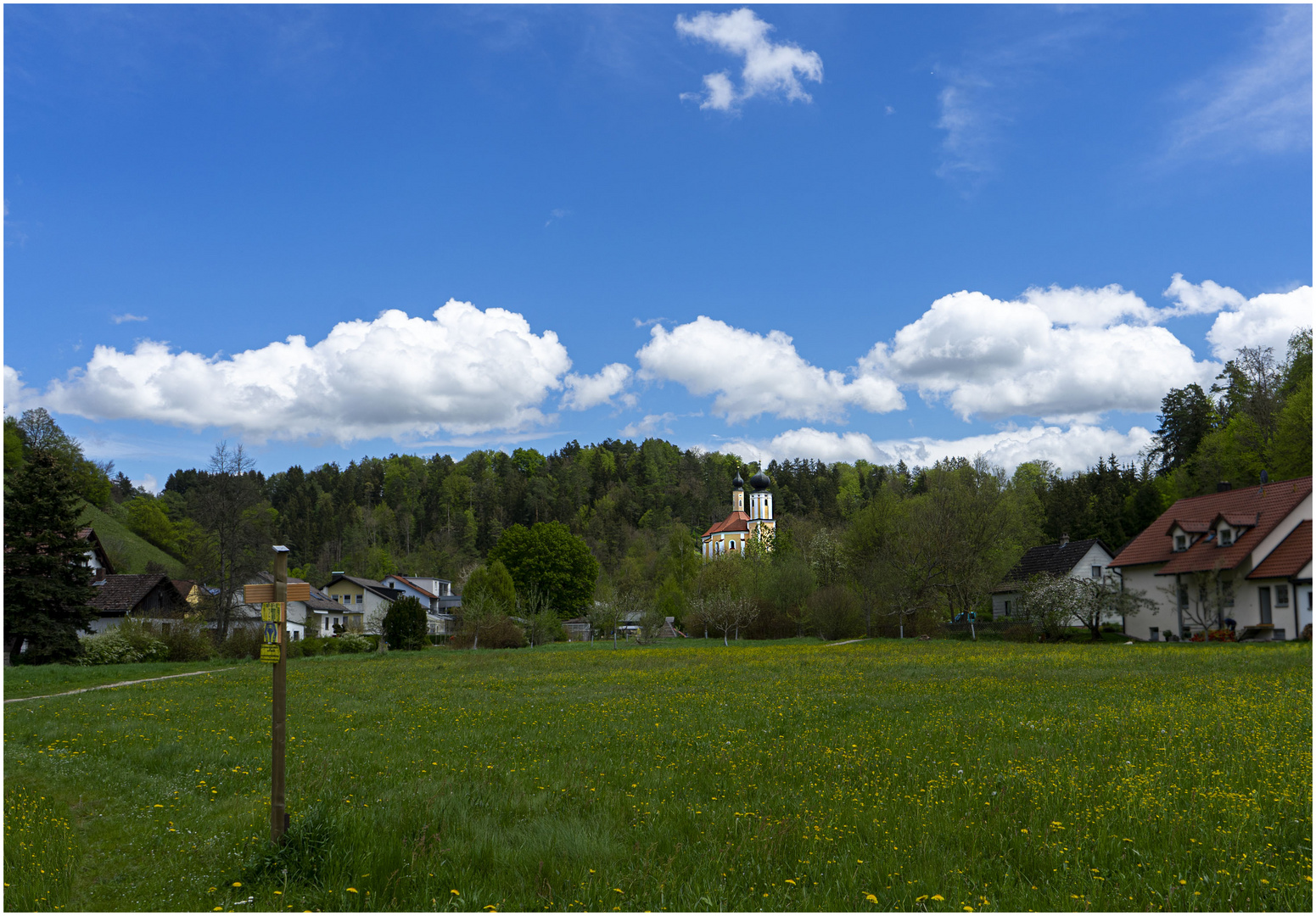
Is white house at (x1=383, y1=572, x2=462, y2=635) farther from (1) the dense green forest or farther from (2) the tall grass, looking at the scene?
(2) the tall grass

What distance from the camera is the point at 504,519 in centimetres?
14050

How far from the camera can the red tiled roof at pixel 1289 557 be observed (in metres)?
37.2

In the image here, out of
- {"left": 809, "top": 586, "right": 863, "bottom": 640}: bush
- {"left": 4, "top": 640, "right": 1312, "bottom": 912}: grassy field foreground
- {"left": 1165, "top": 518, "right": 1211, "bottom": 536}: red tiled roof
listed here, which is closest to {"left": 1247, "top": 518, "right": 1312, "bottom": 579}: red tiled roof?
{"left": 1165, "top": 518, "right": 1211, "bottom": 536}: red tiled roof

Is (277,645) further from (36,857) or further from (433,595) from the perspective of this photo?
(433,595)

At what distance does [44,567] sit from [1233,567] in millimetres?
54887

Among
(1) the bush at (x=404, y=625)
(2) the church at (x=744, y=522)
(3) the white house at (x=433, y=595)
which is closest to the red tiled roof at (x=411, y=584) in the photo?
(3) the white house at (x=433, y=595)

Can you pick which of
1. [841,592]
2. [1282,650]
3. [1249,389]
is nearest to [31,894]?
[1282,650]

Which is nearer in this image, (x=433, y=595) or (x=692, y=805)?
(x=692, y=805)

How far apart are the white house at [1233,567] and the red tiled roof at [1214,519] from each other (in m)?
0.06

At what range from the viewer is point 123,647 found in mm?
37031

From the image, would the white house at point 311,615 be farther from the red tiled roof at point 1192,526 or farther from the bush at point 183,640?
the red tiled roof at point 1192,526

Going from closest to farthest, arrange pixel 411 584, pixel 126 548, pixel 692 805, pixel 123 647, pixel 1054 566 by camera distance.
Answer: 1. pixel 692 805
2. pixel 123 647
3. pixel 1054 566
4. pixel 126 548
5. pixel 411 584

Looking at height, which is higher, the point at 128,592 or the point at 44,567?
the point at 44,567

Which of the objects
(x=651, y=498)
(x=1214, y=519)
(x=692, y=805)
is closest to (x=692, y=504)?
(x=651, y=498)
